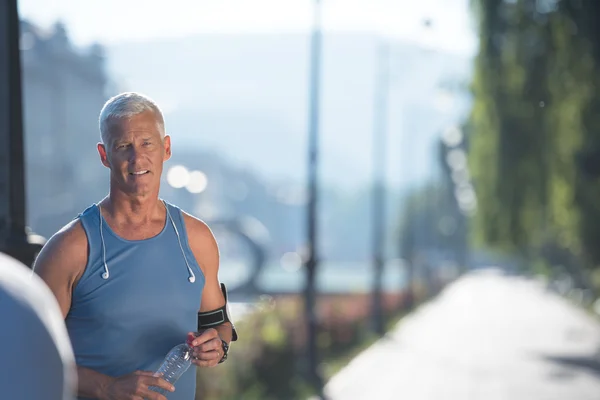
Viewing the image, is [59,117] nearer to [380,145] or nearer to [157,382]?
[380,145]

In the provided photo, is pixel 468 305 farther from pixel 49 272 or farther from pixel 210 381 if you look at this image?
pixel 49 272

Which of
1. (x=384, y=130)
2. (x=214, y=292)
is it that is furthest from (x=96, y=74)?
(x=214, y=292)

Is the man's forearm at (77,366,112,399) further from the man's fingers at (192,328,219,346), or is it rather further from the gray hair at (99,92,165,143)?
the gray hair at (99,92,165,143)

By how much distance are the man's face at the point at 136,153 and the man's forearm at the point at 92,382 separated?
0.40 meters

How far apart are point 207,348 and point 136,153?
0.45 meters

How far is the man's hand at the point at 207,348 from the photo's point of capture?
2.79m

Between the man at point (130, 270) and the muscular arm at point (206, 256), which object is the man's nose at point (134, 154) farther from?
the muscular arm at point (206, 256)

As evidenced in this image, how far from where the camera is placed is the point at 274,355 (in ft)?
63.3

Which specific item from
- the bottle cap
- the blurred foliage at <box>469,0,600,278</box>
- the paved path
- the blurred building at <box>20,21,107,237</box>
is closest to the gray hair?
the bottle cap

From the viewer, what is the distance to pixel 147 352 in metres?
2.77

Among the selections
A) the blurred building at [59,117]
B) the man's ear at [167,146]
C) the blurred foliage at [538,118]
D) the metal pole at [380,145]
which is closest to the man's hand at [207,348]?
the man's ear at [167,146]

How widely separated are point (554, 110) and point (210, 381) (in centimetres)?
1191

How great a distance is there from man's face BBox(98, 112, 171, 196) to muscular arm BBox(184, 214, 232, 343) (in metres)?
0.12

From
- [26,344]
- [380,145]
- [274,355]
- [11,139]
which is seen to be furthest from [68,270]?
[380,145]
